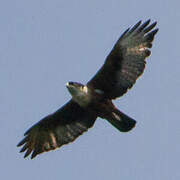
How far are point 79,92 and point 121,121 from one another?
3.55 ft

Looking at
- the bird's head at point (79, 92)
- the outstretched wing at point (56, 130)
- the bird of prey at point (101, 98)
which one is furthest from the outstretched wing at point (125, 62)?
the outstretched wing at point (56, 130)

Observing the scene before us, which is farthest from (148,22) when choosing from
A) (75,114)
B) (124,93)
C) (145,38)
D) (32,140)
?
(32,140)

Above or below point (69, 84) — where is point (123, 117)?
below

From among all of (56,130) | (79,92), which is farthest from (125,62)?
(56,130)

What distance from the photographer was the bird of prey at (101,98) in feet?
51.9

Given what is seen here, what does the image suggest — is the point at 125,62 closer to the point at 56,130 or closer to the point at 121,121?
the point at 121,121

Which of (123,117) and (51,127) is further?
(51,127)

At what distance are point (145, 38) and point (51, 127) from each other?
117 inches

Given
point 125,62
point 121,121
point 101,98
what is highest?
point 125,62

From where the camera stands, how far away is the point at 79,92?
622 inches

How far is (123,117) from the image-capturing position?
15.7 m

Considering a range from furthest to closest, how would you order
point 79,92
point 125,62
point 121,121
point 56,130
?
point 56,130 → point 125,62 → point 79,92 → point 121,121

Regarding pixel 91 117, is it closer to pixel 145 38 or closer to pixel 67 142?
pixel 67 142

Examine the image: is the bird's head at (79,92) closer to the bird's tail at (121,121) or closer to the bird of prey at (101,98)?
the bird of prey at (101,98)
